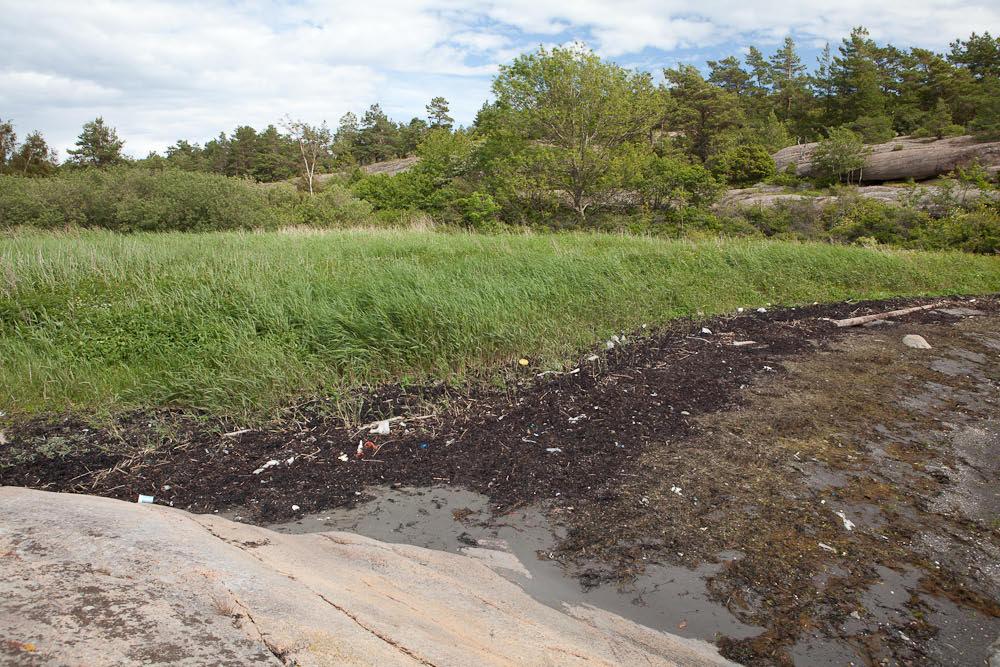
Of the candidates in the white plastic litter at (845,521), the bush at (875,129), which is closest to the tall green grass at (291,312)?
the white plastic litter at (845,521)

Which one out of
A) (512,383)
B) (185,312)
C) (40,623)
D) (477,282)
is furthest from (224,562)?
(477,282)

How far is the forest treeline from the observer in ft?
65.2

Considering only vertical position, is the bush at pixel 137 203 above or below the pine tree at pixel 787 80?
below

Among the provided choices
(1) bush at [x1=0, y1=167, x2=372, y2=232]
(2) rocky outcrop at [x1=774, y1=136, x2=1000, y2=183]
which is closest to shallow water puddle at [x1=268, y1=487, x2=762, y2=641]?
(1) bush at [x1=0, y1=167, x2=372, y2=232]

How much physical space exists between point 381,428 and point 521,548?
184cm

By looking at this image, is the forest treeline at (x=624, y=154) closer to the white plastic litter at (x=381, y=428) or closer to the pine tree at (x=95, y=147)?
the pine tree at (x=95, y=147)

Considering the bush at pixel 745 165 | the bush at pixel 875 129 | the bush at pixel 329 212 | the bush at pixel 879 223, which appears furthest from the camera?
the bush at pixel 875 129

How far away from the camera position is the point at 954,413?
5.76 m

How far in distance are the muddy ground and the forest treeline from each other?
14.8 m

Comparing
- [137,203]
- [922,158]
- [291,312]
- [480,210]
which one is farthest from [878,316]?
[922,158]

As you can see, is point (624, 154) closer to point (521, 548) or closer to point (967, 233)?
point (967, 233)

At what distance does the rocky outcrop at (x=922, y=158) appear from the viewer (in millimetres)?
23159

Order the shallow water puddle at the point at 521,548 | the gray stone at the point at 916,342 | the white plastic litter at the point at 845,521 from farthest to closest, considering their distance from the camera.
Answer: the gray stone at the point at 916,342, the white plastic litter at the point at 845,521, the shallow water puddle at the point at 521,548

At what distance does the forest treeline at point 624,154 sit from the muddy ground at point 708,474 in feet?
48.6
